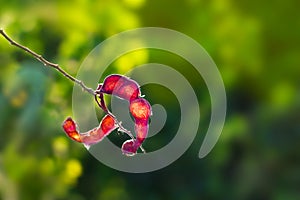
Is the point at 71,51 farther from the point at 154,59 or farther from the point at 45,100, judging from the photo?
the point at 154,59

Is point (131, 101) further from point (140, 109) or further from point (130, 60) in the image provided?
point (130, 60)

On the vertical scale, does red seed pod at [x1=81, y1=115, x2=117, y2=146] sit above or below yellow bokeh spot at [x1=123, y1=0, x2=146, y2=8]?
below

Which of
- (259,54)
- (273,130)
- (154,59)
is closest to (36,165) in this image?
(154,59)

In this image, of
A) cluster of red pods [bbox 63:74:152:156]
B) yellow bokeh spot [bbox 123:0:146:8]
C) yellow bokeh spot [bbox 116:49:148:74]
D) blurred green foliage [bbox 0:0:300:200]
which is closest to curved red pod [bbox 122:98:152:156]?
cluster of red pods [bbox 63:74:152:156]

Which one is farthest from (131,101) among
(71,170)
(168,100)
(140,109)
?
(168,100)

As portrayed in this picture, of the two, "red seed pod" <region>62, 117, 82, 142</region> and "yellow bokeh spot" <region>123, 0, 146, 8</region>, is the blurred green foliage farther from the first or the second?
"red seed pod" <region>62, 117, 82, 142</region>

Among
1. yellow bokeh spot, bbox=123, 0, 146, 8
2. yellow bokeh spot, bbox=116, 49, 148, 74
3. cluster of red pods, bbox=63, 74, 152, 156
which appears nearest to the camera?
cluster of red pods, bbox=63, 74, 152, 156
